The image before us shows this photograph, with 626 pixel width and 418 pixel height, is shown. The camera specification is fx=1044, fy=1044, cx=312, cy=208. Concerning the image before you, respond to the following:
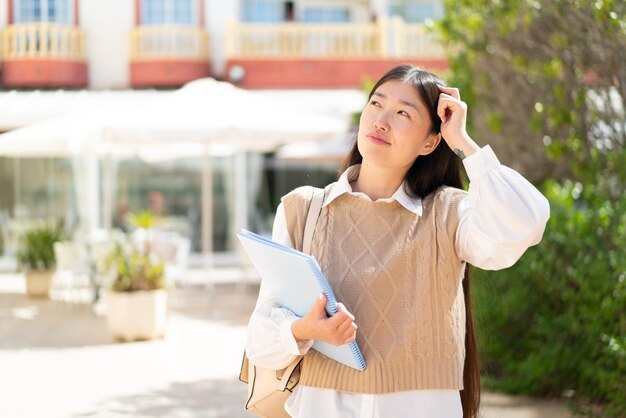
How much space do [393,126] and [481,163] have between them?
26 centimetres

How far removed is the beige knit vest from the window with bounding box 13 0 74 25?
61.0 ft

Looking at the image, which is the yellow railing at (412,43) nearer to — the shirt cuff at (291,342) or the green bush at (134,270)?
the green bush at (134,270)

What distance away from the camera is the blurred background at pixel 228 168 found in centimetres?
660

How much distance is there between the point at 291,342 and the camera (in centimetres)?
270

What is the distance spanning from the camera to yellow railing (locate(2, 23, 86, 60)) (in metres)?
19.7

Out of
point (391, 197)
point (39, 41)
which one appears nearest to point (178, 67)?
point (39, 41)

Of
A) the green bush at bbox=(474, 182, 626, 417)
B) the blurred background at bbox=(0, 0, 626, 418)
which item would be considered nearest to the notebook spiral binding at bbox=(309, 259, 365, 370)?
the blurred background at bbox=(0, 0, 626, 418)

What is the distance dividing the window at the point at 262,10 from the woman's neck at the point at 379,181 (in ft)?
61.9

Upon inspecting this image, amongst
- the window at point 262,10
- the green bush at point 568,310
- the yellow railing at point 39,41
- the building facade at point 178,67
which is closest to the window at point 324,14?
the window at point 262,10

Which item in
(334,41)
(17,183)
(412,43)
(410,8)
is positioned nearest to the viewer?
(17,183)

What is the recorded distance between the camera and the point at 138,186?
1991cm

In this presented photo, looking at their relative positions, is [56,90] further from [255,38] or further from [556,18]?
[556,18]

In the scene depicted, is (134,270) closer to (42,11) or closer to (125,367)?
(125,367)

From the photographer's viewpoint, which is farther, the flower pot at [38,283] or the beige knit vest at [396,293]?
the flower pot at [38,283]
